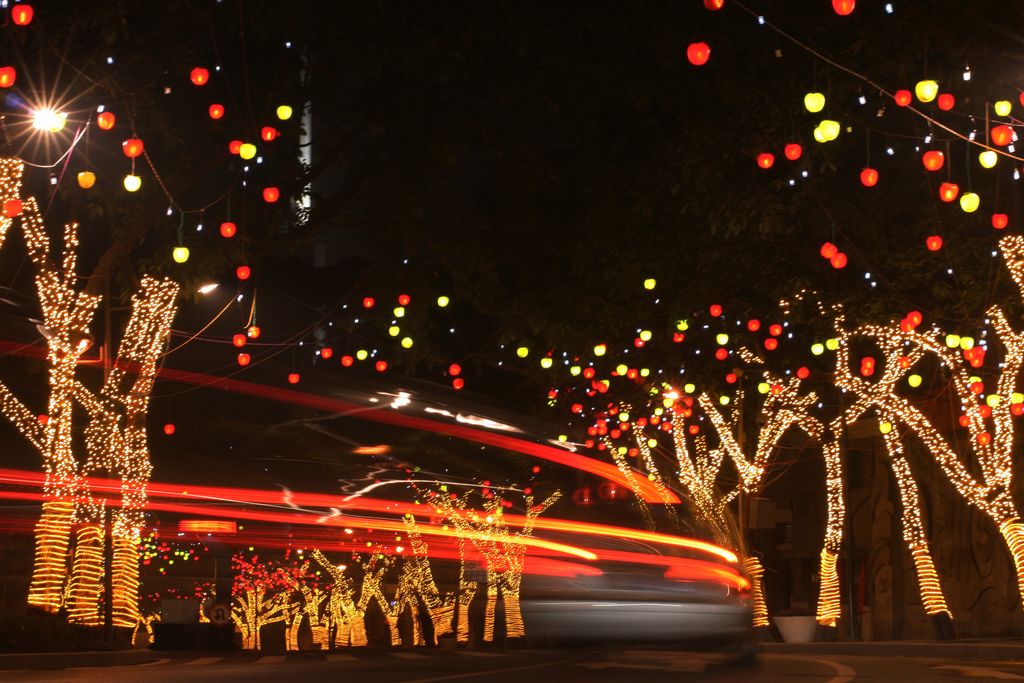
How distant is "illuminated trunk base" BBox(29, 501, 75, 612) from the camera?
66.5 ft

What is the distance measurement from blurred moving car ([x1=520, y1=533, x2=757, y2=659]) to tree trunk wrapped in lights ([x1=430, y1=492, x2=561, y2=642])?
851mm

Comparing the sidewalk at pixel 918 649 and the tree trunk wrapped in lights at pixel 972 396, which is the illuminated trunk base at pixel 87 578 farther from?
the tree trunk wrapped in lights at pixel 972 396

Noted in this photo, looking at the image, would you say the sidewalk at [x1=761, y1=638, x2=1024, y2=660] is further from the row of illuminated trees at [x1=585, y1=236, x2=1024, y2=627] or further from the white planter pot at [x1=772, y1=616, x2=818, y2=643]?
the white planter pot at [x1=772, y1=616, x2=818, y2=643]

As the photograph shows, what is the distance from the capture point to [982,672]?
14195 millimetres

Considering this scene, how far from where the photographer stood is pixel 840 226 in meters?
21.7

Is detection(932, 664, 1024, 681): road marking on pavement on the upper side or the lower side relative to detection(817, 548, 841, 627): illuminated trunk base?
lower

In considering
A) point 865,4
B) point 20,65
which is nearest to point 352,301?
point 20,65

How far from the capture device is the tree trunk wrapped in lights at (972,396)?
73.2ft

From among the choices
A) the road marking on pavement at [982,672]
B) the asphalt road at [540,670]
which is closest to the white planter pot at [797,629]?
the asphalt road at [540,670]

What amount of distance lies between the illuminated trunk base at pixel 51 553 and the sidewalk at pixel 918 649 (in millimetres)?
11218

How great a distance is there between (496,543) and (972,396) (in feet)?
36.4

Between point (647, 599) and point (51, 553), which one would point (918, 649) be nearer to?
point (647, 599)

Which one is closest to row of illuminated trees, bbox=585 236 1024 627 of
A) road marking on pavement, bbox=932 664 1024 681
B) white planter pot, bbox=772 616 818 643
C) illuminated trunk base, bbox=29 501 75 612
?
white planter pot, bbox=772 616 818 643

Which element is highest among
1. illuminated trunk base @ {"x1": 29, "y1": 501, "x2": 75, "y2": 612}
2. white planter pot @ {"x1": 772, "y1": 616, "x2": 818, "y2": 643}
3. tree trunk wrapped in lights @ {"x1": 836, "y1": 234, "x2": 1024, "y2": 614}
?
tree trunk wrapped in lights @ {"x1": 836, "y1": 234, "x2": 1024, "y2": 614}
